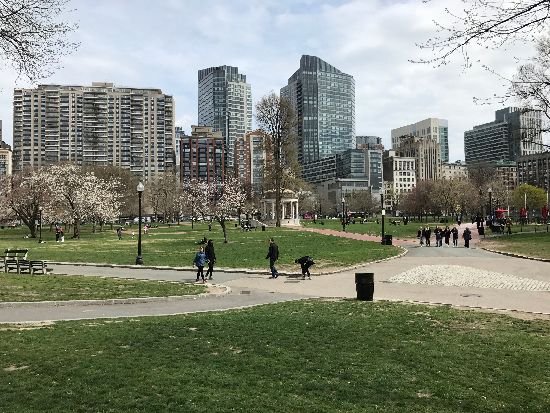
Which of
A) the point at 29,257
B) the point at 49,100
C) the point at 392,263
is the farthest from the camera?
the point at 49,100

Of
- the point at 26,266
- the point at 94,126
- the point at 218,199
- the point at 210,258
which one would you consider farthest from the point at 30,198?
the point at 94,126

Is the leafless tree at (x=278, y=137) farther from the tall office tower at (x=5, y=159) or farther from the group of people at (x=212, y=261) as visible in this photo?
the tall office tower at (x=5, y=159)

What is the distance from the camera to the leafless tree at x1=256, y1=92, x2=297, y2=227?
66250 millimetres

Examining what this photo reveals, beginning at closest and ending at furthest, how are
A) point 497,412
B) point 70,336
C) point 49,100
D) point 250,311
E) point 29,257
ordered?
point 497,412, point 70,336, point 250,311, point 29,257, point 49,100

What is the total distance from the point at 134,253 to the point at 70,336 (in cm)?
2473

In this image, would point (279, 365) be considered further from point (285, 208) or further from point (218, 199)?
point (218, 199)

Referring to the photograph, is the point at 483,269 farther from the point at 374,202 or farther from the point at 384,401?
the point at 374,202

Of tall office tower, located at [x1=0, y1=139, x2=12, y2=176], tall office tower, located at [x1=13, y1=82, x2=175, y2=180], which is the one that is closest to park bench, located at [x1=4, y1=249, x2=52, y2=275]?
tall office tower, located at [x1=0, y1=139, x2=12, y2=176]

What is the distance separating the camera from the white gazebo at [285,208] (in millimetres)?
71250

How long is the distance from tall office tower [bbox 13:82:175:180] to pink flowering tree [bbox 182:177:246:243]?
62.7m

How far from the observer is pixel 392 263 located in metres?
28.6

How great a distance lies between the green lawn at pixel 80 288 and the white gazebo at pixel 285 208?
4879cm

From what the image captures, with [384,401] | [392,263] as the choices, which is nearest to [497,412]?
[384,401]

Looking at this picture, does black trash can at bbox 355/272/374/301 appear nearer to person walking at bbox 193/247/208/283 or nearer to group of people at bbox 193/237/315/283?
group of people at bbox 193/237/315/283
